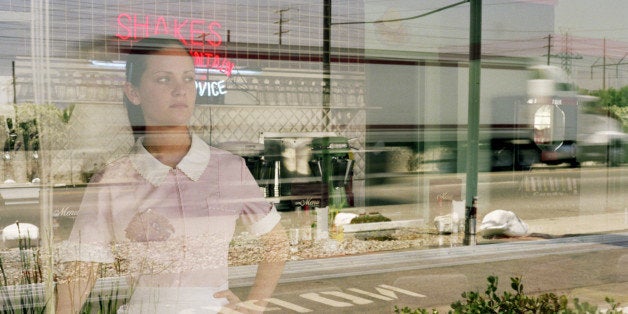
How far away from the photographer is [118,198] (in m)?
1.67

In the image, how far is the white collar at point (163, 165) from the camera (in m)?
1.67

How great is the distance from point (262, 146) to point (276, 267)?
0.33 metres

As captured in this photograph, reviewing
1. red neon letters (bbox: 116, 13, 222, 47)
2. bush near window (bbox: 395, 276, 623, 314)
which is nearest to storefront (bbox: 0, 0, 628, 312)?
red neon letters (bbox: 116, 13, 222, 47)

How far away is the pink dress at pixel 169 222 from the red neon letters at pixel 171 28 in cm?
24

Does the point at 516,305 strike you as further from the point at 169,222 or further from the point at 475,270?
the point at 169,222

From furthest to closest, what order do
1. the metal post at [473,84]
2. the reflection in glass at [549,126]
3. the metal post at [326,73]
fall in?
the reflection in glass at [549,126], the metal post at [473,84], the metal post at [326,73]

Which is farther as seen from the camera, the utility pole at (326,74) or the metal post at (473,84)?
the metal post at (473,84)

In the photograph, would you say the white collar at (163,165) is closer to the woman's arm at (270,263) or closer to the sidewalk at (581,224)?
the woman's arm at (270,263)

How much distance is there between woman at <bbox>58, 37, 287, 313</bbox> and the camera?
164 centimetres

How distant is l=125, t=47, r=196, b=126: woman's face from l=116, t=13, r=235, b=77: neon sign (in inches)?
1.4

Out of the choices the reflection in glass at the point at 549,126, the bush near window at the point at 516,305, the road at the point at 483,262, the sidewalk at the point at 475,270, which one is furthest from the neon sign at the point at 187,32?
→ the reflection in glass at the point at 549,126

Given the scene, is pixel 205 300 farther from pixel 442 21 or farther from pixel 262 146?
pixel 442 21

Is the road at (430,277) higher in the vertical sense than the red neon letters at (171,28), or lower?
lower

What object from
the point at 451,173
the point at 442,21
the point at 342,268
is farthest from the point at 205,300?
the point at 442,21
